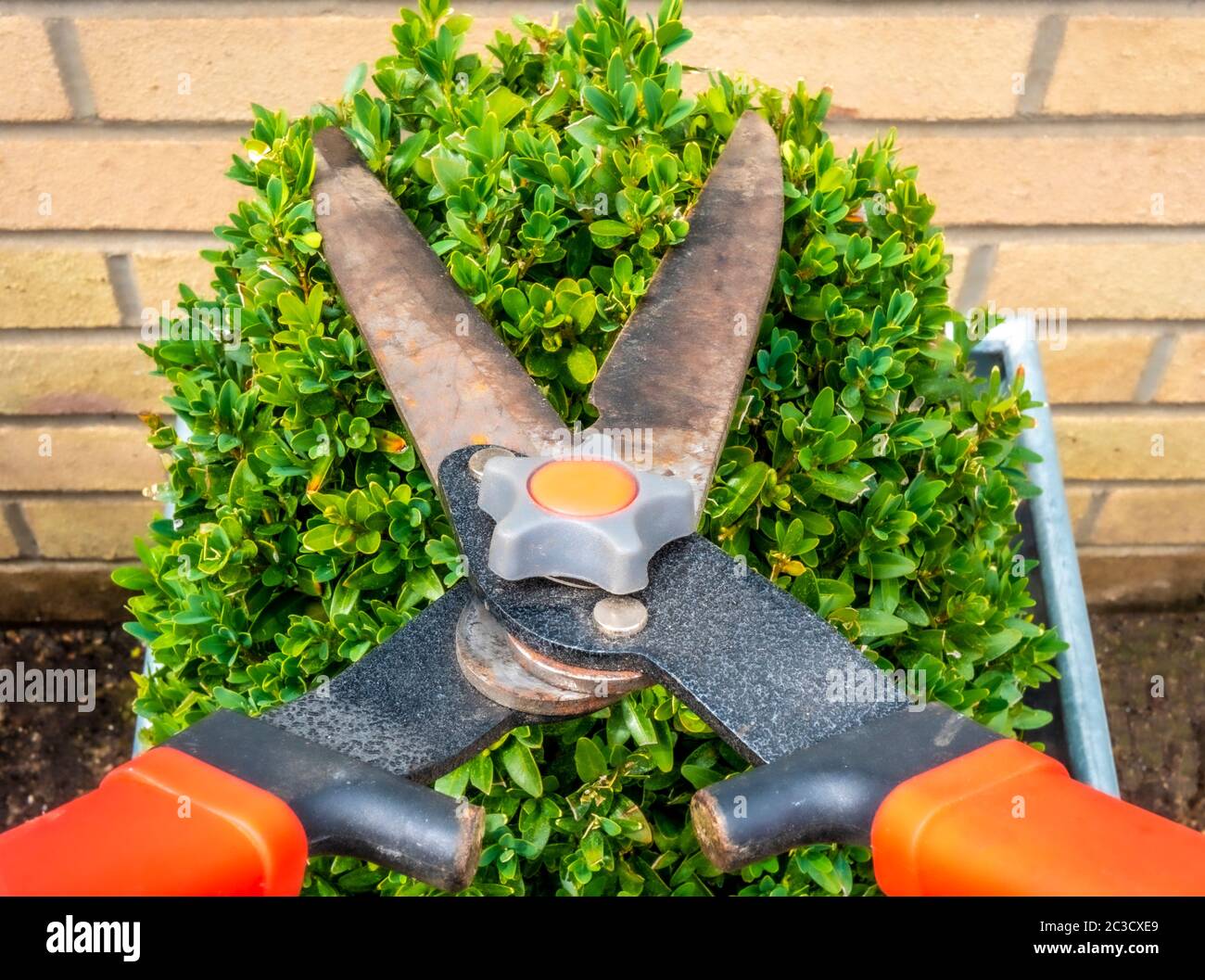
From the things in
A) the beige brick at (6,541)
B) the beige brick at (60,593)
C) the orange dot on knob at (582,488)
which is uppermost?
the orange dot on knob at (582,488)

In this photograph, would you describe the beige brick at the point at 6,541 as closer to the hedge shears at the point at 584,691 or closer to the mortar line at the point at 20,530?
the mortar line at the point at 20,530

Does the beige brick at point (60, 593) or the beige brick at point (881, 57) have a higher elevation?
the beige brick at point (881, 57)

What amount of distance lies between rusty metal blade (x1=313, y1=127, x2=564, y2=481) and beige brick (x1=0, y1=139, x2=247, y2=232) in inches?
29.2

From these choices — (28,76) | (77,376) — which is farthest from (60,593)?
(28,76)

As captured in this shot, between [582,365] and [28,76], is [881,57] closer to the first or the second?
[582,365]

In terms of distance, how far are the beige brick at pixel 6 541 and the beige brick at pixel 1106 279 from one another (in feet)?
5.82

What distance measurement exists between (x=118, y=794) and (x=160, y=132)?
131 cm

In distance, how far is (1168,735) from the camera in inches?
85.3

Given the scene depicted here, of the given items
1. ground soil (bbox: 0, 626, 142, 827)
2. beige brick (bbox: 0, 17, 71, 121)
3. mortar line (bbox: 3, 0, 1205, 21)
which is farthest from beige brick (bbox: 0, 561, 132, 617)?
mortar line (bbox: 3, 0, 1205, 21)

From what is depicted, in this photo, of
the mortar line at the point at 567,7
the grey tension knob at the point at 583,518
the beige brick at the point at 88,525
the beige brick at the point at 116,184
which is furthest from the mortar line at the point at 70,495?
the grey tension knob at the point at 583,518

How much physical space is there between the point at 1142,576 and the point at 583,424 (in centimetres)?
164

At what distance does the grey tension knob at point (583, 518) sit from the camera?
802 mm

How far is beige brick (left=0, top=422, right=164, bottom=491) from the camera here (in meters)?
2.04
